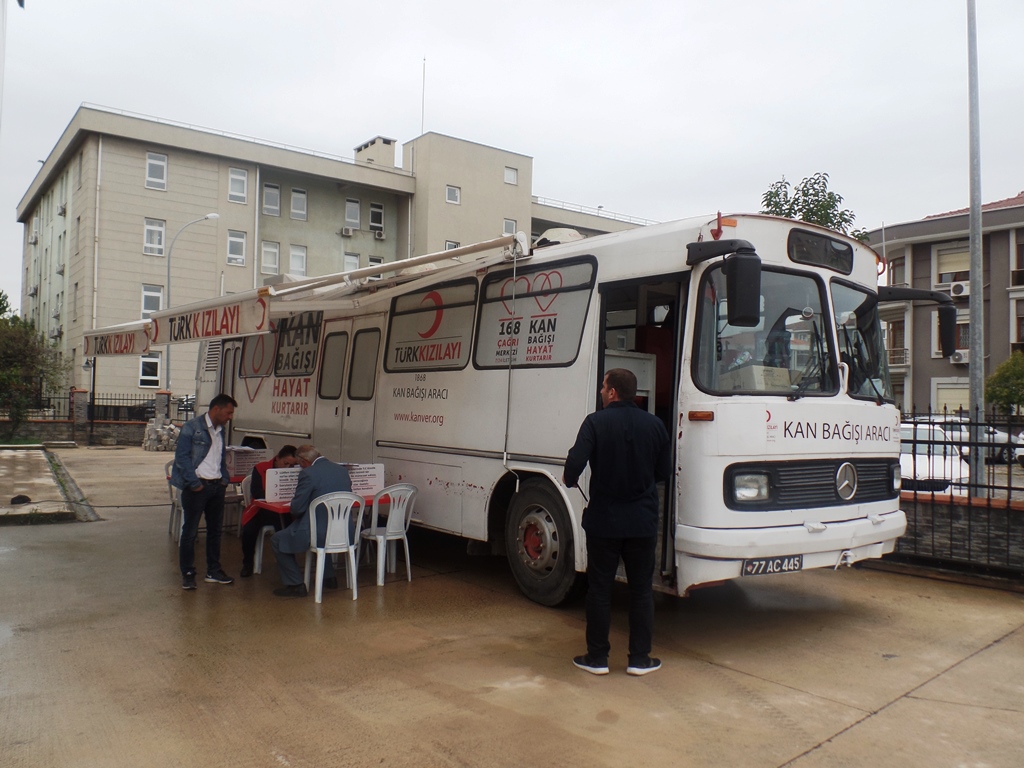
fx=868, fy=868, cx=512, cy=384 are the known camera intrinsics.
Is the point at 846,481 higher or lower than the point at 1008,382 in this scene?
lower

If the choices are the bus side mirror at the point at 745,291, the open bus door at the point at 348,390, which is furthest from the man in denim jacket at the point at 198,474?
the bus side mirror at the point at 745,291

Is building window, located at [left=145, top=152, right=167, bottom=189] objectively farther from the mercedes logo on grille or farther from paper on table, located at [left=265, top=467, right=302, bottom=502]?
the mercedes logo on grille

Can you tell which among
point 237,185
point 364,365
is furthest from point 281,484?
point 237,185

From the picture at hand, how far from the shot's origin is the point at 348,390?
391 inches

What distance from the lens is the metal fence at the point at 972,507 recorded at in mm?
7984

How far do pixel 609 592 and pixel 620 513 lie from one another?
1.72ft

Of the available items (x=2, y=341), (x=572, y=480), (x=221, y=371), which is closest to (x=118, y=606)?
(x=572, y=480)

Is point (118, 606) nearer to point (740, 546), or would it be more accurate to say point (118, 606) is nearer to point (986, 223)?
point (740, 546)

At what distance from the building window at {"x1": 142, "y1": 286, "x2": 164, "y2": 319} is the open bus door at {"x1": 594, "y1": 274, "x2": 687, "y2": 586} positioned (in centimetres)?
3326

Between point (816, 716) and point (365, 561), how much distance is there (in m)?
5.34

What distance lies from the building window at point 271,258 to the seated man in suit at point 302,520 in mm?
34469

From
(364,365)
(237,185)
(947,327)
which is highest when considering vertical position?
(237,185)

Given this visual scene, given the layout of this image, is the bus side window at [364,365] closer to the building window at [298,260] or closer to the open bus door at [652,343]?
the open bus door at [652,343]

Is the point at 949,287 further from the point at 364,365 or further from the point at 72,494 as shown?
the point at 72,494
